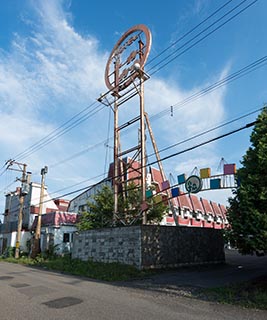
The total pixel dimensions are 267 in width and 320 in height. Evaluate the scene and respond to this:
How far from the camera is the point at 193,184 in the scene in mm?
14211

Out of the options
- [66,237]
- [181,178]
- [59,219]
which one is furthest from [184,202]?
[181,178]

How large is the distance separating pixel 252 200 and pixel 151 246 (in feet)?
25.5

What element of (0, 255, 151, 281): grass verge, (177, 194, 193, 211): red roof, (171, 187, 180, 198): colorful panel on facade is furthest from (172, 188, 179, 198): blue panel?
(177, 194, 193, 211): red roof

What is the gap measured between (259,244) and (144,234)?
7.62 m

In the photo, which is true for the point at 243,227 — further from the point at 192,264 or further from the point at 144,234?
the point at 192,264

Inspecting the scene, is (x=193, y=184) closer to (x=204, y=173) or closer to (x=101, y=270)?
(x=204, y=173)

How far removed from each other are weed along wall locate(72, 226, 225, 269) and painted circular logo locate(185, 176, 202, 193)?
3.23m

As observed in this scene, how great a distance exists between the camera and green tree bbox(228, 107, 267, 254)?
8328mm

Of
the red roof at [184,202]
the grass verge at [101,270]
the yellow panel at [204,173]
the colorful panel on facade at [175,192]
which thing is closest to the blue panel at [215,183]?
the yellow panel at [204,173]

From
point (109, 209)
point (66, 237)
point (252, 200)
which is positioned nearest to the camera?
point (252, 200)

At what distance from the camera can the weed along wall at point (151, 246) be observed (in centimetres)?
1489

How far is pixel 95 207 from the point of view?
2266 cm

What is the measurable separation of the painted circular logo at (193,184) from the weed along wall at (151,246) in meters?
3.23

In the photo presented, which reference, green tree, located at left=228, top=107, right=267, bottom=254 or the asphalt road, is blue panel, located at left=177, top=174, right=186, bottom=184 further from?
the asphalt road
